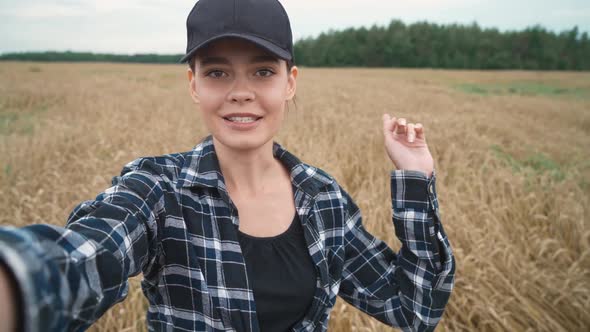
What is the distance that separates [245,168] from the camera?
3.78 feet

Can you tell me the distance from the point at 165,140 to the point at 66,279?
4.19 m

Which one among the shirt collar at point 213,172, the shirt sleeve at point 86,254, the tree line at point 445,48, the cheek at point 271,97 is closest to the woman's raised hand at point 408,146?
the shirt collar at point 213,172

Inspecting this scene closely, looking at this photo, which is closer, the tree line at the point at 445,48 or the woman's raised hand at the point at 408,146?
the woman's raised hand at the point at 408,146

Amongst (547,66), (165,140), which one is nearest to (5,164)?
(165,140)

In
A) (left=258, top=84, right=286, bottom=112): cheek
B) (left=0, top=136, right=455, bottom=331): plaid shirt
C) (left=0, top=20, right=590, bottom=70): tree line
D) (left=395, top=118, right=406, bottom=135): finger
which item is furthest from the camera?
(left=0, top=20, right=590, bottom=70): tree line

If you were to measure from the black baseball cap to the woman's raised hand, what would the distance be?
37cm

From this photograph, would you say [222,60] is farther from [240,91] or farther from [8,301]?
[8,301]

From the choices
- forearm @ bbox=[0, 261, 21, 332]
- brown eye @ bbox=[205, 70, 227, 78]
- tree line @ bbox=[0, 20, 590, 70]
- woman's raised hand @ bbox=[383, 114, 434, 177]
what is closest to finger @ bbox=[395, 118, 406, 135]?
woman's raised hand @ bbox=[383, 114, 434, 177]

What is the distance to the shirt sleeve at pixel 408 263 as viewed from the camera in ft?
3.56

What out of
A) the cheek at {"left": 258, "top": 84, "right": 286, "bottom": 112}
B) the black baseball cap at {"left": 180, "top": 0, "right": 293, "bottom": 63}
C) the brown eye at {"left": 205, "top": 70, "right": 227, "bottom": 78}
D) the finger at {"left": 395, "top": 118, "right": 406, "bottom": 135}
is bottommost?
the finger at {"left": 395, "top": 118, "right": 406, "bottom": 135}

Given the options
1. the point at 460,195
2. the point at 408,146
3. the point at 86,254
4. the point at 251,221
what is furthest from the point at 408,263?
the point at 460,195

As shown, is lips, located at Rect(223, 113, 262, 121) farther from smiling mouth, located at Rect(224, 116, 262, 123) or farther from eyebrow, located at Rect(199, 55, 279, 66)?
eyebrow, located at Rect(199, 55, 279, 66)

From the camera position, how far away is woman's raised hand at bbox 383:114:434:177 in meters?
1.11

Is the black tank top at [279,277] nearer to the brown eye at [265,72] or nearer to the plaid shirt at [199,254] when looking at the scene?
the plaid shirt at [199,254]
